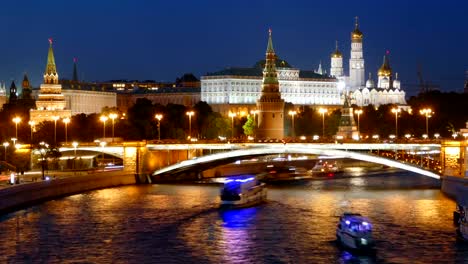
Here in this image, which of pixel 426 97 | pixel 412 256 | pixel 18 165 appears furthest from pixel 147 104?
pixel 412 256

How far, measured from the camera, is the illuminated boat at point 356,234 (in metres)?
31.9

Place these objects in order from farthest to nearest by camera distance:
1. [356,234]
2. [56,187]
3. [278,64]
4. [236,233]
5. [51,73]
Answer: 1. [278,64]
2. [51,73]
3. [56,187]
4. [236,233]
5. [356,234]

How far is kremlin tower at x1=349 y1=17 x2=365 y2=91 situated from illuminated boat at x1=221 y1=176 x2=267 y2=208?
343ft

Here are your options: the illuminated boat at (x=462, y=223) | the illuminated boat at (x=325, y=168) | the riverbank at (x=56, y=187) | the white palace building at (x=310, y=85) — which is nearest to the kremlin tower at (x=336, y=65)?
the white palace building at (x=310, y=85)

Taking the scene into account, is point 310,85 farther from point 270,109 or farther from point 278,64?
point 270,109

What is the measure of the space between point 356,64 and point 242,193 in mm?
111434

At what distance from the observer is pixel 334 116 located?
99.6 m

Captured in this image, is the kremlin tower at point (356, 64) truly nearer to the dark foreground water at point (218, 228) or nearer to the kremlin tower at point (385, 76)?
the kremlin tower at point (385, 76)

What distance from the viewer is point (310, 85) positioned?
142m

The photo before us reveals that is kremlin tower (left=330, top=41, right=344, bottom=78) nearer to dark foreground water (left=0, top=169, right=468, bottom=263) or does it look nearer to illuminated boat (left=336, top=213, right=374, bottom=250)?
dark foreground water (left=0, top=169, right=468, bottom=263)

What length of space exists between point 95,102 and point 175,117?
5456cm

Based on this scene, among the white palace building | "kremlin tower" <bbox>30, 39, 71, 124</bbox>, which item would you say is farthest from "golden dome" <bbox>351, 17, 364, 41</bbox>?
"kremlin tower" <bbox>30, 39, 71, 124</bbox>

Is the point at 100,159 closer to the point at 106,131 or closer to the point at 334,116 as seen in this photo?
the point at 106,131

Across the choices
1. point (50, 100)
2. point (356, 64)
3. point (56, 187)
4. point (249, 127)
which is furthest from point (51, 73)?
point (356, 64)
